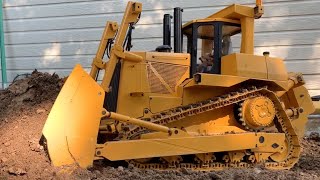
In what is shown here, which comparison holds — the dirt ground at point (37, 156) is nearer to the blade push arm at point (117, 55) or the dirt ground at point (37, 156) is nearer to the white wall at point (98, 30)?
the blade push arm at point (117, 55)

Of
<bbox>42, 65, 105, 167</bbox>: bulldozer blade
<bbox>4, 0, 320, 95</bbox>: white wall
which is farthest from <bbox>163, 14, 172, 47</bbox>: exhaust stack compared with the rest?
<bbox>4, 0, 320, 95</bbox>: white wall

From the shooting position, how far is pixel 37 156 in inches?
206

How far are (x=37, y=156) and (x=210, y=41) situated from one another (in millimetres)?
2774

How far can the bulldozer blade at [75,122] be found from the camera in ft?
16.7

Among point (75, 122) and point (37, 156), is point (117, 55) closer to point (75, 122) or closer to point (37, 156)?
point (75, 122)

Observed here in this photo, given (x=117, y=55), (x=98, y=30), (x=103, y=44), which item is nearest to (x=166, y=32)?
(x=103, y=44)

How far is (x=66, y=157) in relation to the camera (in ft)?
16.9

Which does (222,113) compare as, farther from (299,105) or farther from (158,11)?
(158,11)

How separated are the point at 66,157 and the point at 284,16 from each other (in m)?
5.49

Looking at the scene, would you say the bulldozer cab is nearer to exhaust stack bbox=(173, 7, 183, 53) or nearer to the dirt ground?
exhaust stack bbox=(173, 7, 183, 53)

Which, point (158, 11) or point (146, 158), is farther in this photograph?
point (158, 11)

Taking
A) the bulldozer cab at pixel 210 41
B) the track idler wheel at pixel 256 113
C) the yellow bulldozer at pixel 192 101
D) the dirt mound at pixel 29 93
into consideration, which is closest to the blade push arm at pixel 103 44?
the yellow bulldozer at pixel 192 101

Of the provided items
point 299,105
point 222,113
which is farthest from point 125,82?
point 299,105

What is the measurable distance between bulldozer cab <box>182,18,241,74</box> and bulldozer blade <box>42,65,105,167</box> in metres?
1.59
